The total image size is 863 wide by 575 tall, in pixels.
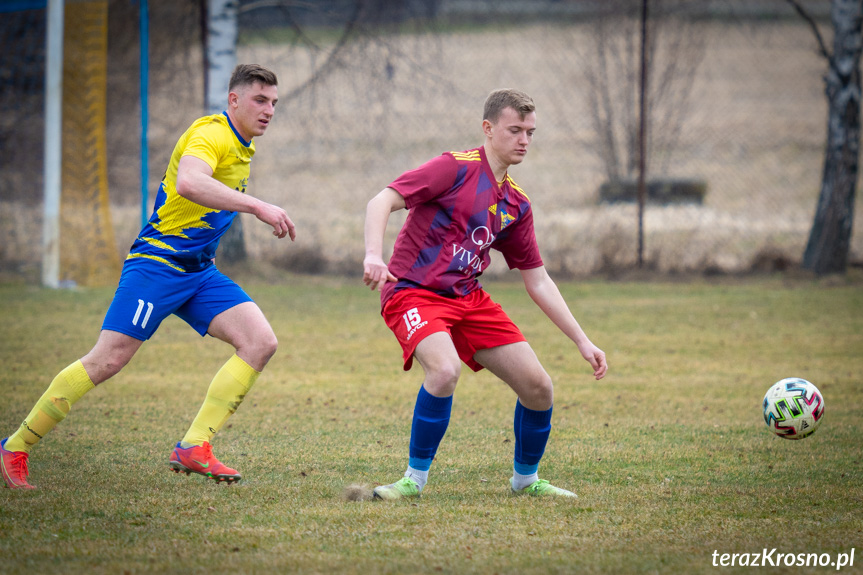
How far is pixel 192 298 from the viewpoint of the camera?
14.6 feet

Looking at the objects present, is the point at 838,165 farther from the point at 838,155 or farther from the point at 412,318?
the point at 412,318

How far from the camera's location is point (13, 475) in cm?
412

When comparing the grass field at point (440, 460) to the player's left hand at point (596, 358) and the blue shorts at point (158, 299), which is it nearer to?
the player's left hand at point (596, 358)

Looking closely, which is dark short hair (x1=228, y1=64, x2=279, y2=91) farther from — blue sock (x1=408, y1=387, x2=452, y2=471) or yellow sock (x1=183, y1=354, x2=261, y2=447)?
blue sock (x1=408, y1=387, x2=452, y2=471)

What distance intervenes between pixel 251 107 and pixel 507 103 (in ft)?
4.12

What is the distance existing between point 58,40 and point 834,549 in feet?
34.7

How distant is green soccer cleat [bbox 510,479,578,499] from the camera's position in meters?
4.16

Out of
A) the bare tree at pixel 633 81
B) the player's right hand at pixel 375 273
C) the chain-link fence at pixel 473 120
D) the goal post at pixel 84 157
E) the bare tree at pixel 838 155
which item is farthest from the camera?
the bare tree at pixel 633 81

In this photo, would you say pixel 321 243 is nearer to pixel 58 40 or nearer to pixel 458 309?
pixel 58 40

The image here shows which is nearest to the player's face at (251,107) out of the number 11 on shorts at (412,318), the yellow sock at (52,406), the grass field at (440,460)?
the number 11 on shorts at (412,318)

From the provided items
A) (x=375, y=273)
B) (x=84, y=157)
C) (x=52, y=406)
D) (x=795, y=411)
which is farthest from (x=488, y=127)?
(x=84, y=157)

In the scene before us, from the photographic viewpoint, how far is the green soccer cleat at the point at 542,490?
4160 millimetres

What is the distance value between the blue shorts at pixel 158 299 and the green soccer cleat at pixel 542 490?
174 cm

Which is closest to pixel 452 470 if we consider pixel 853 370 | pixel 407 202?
pixel 407 202
